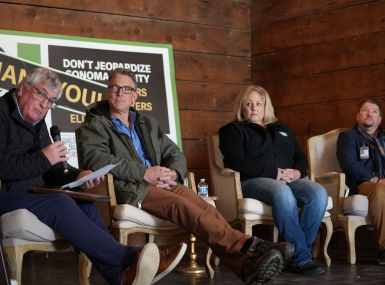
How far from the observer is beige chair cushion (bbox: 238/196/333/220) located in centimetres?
422

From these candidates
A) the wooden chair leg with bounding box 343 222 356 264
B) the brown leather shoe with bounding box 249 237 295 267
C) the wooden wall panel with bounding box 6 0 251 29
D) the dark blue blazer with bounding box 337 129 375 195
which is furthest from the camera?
the wooden wall panel with bounding box 6 0 251 29

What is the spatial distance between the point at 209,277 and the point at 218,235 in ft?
2.07

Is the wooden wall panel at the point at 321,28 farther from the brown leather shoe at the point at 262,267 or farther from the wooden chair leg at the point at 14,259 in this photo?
the wooden chair leg at the point at 14,259

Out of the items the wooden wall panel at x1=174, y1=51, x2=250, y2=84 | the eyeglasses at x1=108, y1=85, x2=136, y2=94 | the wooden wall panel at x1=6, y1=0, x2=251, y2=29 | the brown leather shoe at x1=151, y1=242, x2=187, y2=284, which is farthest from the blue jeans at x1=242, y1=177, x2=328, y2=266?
the wooden wall panel at x1=6, y1=0, x2=251, y2=29

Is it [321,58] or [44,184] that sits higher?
[321,58]

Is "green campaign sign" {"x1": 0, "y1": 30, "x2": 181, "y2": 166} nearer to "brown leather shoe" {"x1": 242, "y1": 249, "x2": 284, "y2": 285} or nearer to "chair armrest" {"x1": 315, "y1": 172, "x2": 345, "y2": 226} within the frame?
"chair armrest" {"x1": 315, "y1": 172, "x2": 345, "y2": 226}

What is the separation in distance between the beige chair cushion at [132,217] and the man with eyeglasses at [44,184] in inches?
13.7

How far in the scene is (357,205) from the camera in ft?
15.3

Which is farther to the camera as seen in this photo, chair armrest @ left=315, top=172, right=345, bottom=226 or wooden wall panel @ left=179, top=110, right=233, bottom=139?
wooden wall panel @ left=179, top=110, right=233, bottom=139

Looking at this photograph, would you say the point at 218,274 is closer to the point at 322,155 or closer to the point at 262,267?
the point at 262,267

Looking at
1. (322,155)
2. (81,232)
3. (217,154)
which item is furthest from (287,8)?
(81,232)

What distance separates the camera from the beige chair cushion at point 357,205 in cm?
465

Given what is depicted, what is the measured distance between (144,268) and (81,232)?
0.31 metres

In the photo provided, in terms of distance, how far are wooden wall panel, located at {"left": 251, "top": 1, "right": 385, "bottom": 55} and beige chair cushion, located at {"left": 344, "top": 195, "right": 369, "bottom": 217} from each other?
150 cm
